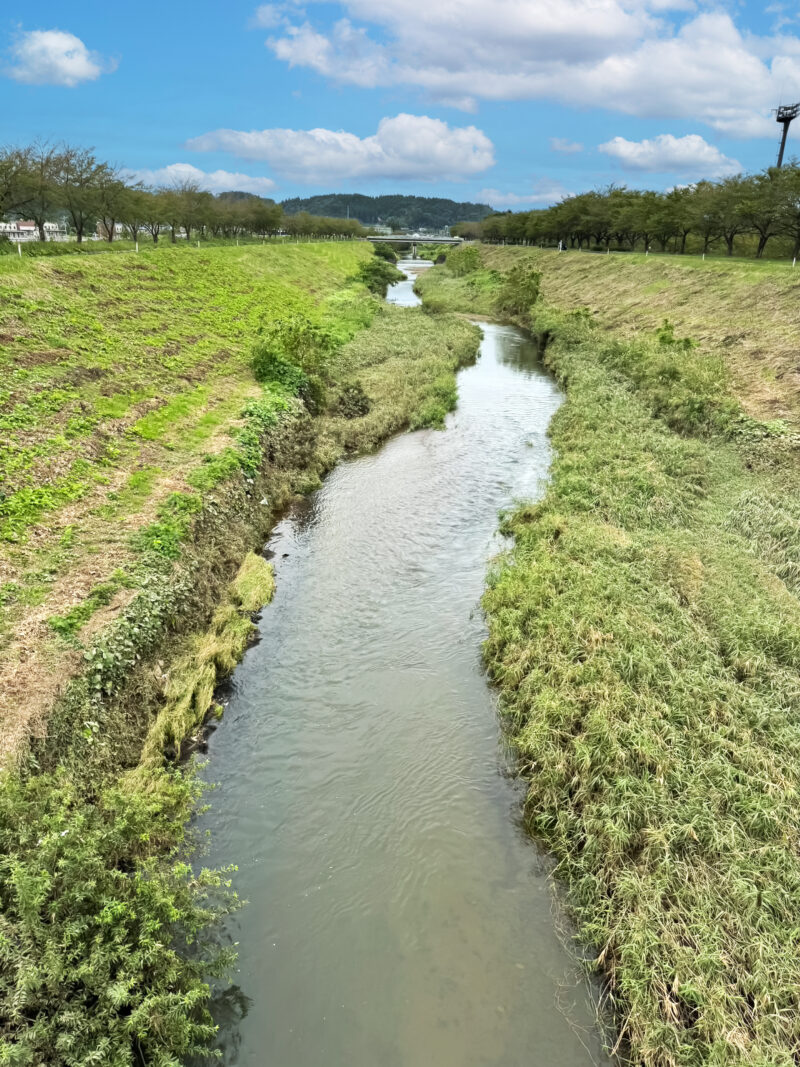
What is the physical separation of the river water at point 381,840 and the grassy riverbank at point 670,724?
873mm

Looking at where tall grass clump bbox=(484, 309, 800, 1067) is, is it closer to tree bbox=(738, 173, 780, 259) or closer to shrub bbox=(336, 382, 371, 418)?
shrub bbox=(336, 382, 371, 418)

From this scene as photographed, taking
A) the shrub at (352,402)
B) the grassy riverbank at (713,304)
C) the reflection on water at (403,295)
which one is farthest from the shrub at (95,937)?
the reflection on water at (403,295)

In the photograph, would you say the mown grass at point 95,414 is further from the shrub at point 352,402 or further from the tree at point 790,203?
the tree at point 790,203

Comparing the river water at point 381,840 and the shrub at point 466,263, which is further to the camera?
the shrub at point 466,263

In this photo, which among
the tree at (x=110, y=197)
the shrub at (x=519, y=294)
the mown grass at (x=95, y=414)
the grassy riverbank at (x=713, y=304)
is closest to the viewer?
the mown grass at (x=95, y=414)

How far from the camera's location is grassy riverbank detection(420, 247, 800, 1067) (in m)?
7.88

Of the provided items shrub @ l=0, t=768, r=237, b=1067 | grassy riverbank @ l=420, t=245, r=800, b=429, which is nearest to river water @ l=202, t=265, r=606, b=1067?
shrub @ l=0, t=768, r=237, b=1067

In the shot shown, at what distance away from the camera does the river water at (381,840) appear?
8219 mm

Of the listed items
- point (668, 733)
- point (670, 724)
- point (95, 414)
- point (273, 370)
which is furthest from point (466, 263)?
point (668, 733)

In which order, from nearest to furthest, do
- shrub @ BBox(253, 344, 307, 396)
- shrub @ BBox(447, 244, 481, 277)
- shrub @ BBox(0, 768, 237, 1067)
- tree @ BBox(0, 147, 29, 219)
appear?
shrub @ BBox(0, 768, 237, 1067) < shrub @ BBox(253, 344, 307, 396) < tree @ BBox(0, 147, 29, 219) < shrub @ BBox(447, 244, 481, 277)

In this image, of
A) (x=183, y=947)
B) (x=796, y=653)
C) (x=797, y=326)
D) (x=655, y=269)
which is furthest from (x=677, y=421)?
(x=655, y=269)

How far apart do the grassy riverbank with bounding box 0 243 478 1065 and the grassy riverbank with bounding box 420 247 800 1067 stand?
5778 mm

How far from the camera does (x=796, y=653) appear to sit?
1296 cm

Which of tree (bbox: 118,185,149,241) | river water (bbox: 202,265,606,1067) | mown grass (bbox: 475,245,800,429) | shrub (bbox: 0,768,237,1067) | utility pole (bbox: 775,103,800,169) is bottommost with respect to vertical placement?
river water (bbox: 202,265,606,1067)
